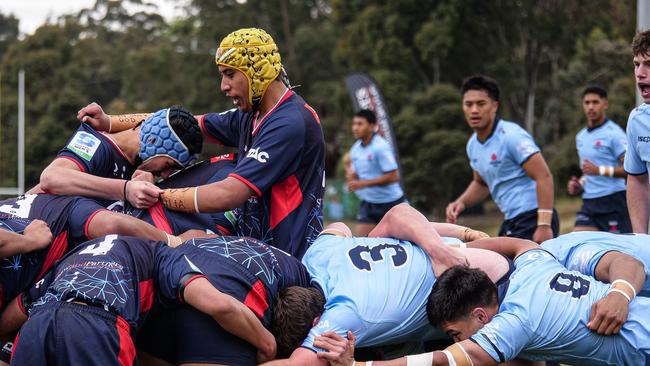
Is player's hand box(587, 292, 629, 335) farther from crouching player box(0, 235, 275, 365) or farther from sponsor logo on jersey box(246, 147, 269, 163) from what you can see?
sponsor logo on jersey box(246, 147, 269, 163)

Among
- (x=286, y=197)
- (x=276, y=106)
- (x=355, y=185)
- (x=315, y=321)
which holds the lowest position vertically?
(x=355, y=185)

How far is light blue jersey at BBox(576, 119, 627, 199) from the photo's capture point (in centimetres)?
929

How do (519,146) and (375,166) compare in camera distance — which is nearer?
(519,146)

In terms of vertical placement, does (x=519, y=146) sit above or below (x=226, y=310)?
above

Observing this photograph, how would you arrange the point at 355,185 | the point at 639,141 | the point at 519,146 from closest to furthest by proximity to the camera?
1. the point at 639,141
2. the point at 519,146
3. the point at 355,185

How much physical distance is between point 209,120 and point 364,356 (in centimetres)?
181

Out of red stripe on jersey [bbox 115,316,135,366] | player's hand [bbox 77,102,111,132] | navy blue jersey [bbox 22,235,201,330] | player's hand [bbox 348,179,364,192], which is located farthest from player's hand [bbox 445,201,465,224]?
red stripe on jersey [bbox 115,316,135,366]

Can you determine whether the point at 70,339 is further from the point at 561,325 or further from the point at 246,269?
the point at 561,325

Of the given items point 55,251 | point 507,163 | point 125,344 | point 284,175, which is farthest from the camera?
point 507,163

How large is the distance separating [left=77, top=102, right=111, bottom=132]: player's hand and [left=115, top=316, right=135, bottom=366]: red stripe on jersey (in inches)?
76.4

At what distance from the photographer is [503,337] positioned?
3770mm

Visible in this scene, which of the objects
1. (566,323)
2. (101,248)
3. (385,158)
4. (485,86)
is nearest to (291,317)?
(101,248)

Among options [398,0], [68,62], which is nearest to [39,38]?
[68,62]

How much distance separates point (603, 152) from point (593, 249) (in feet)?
18.0
